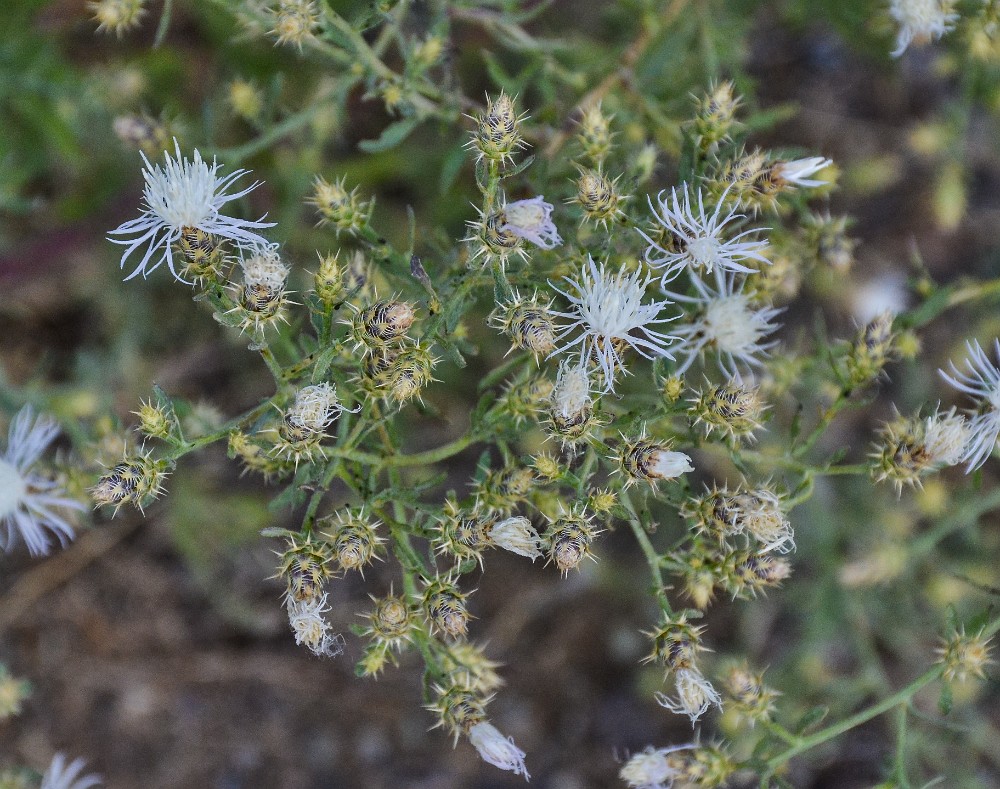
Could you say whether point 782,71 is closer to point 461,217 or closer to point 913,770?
point 461,217

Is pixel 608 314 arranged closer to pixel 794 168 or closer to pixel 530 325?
pixel 530 325

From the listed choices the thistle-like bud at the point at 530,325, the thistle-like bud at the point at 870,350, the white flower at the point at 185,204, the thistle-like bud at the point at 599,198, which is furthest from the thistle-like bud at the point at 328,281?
the thistle-like bud at the point at 870,350

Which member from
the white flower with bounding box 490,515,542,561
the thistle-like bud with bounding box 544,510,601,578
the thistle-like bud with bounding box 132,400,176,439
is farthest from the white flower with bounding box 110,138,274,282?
the thistle-like bud with bounding box 544,510,601,578

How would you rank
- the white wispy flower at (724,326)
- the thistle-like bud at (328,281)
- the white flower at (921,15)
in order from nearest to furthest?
the thistle-like bud at (328,281)
the white wispy flower at (724,326)
the white flower at (921,15)

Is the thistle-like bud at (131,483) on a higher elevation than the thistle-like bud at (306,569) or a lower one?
higher

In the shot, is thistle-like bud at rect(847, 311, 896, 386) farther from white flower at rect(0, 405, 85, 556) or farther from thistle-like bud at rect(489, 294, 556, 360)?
white flower at rect(0, 405, 85, 556)

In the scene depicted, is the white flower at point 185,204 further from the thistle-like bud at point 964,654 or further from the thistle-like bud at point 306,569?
the thistle-like bud at point 964,654

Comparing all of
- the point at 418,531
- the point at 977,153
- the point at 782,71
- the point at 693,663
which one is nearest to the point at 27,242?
the point at 418,531
